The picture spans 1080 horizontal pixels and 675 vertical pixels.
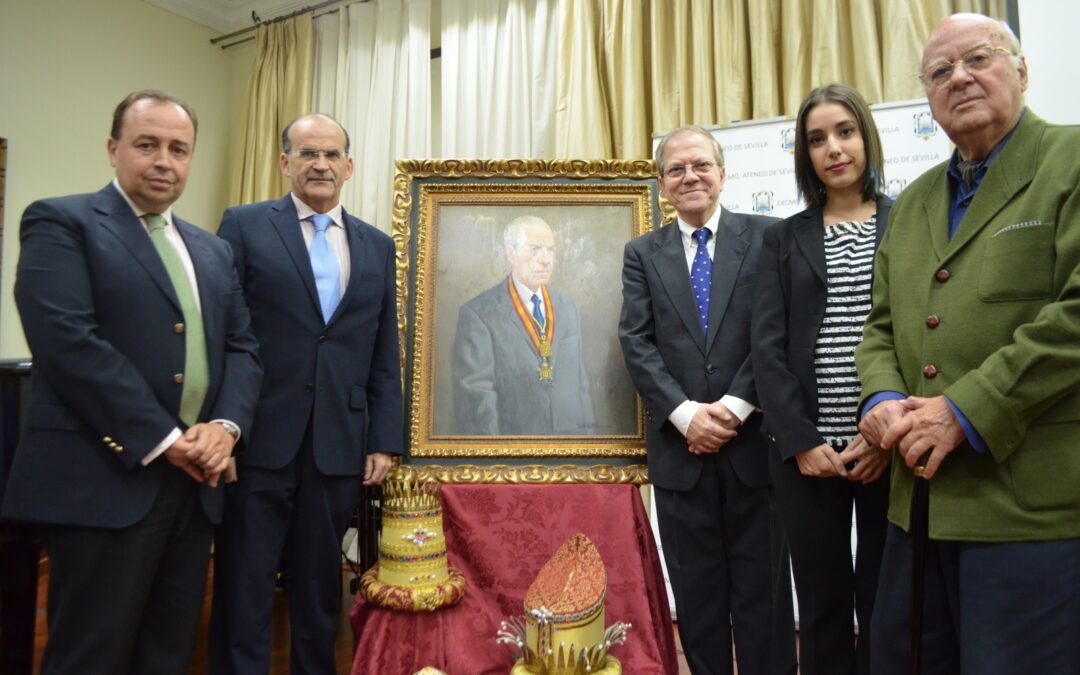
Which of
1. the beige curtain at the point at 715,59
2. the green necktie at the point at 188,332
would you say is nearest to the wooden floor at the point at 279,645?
the green necktie at the point at 188,332

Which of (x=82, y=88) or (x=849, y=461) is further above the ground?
(x=82, y=88)

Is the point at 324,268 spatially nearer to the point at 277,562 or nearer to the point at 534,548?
the point at 277,562

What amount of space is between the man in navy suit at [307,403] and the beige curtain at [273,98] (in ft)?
9.46

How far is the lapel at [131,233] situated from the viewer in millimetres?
1759

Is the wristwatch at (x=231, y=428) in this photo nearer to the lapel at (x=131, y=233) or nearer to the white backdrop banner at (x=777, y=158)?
the lapel at (x=131, y=233)

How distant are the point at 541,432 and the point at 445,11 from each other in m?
3.12

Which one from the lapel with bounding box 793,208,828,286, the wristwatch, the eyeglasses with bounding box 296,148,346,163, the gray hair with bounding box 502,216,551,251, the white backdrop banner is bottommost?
the wristwatch

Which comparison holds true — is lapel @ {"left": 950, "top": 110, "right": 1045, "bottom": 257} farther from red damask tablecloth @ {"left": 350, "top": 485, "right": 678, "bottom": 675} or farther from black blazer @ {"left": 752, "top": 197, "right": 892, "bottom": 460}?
red damask tablecloth @ {"left": 350, "top": 485, "right": 678, "bottom": 675}

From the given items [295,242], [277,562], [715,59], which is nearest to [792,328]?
[295,242]

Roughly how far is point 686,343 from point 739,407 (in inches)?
9.6

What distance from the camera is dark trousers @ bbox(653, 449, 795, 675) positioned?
2.03m

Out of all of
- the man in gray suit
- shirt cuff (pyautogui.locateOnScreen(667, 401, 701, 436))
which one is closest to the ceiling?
the man in gray suit

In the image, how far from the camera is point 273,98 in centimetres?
494

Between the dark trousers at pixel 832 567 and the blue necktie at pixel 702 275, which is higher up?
the blue necktie at pixel 702 275
